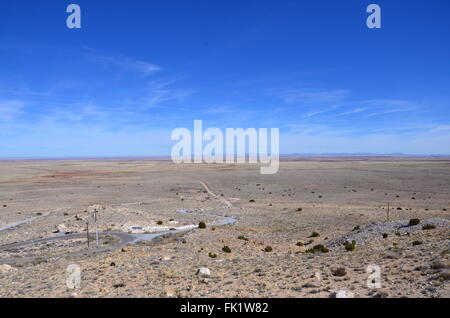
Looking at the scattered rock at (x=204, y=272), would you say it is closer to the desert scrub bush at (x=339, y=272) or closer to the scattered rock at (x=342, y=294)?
the desert scrub bush at (x=339, y=272)

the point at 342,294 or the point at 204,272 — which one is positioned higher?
the point at 342,294

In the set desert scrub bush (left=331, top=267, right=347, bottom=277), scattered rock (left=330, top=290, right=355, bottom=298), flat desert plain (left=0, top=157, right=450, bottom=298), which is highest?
scattered rock (left=330, top=290, right=355, bottom=298)

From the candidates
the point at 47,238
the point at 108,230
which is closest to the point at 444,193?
the point at 108,230

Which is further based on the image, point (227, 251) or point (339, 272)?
point (227, 251)

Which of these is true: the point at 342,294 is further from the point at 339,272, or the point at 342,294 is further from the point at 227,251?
the point at 227,251

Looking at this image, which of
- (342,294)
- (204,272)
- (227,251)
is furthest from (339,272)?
(227,251)

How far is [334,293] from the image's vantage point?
12.5m

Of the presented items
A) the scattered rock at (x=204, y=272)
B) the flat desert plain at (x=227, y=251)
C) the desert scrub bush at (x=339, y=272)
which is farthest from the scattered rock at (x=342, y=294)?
the scattered rock at (x=204, y=272)

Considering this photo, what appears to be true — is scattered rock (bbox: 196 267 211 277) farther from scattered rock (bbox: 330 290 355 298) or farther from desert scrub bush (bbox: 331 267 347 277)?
scattered rock (bbox: 330 290 355 298)

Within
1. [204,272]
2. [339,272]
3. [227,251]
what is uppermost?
[339,272]

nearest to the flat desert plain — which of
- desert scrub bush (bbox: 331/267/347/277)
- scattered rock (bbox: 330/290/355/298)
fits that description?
desert scrub bush (bbox: 331/267/347/277)

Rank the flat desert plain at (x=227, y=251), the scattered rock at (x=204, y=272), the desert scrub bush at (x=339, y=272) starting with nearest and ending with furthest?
the flat desert plain at (x=227, y=251)
the desert scrub bush at (x=339, y=272)
the scattered rock at (x=204, y=272)

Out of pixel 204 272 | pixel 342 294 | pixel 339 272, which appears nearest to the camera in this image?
pixel 342 294
